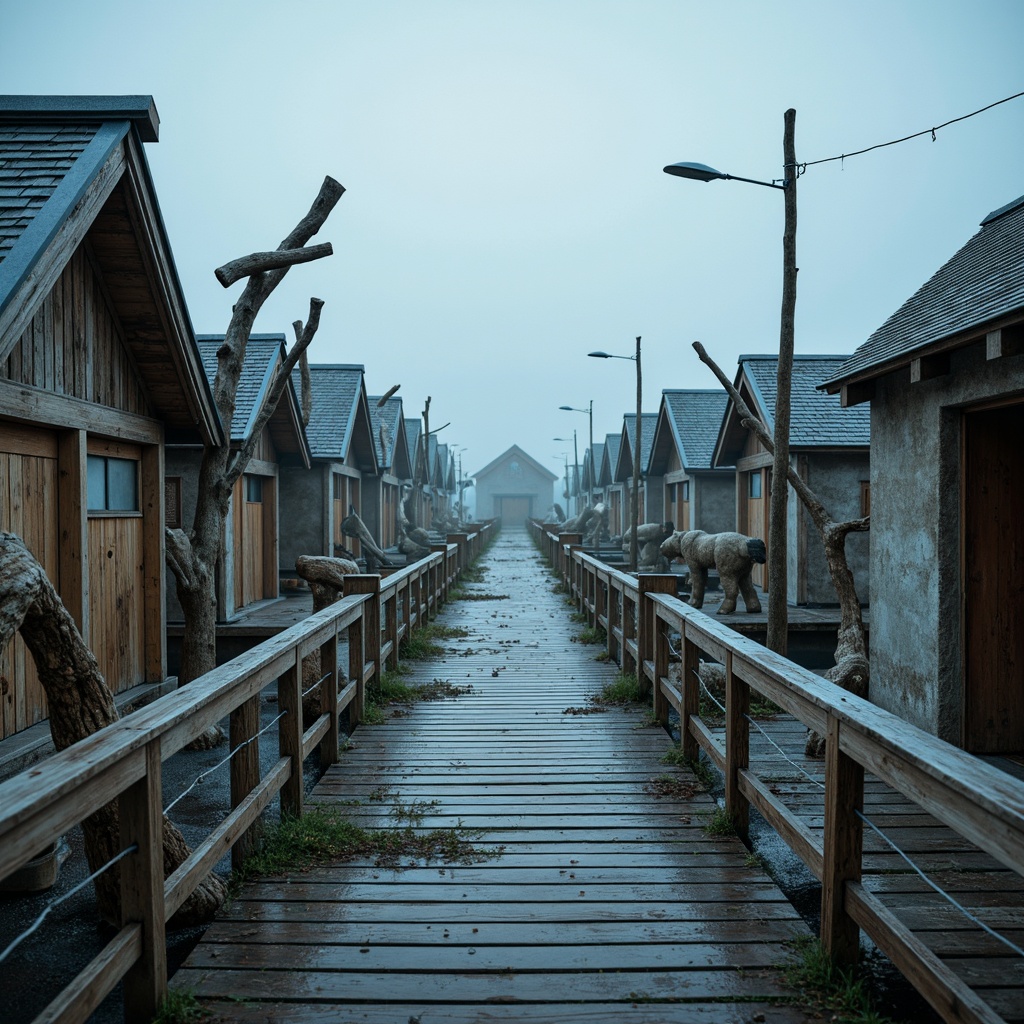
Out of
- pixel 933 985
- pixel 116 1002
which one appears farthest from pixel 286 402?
pixel 933 985

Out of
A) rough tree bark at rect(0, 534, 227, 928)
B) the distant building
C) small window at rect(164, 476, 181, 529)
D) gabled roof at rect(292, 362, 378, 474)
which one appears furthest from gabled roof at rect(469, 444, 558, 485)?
rough tree bark at rect(0, 534, 227, 928)


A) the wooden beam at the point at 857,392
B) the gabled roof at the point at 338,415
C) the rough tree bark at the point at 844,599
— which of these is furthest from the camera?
the gabled roof at the point at 338,415

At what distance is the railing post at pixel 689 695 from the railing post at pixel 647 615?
3.39ft

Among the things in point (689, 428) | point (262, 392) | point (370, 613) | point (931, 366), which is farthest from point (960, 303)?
point (689, 428)

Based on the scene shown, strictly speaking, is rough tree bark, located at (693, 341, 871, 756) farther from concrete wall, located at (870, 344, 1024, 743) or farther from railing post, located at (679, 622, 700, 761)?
railing post, located at (679, 622, 700, 761)

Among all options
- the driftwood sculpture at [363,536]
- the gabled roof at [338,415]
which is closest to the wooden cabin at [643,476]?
the gabled roof at [338,415]

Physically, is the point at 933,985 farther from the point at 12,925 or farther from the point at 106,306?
the point at 106,306

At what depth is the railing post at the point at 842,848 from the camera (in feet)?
10.1

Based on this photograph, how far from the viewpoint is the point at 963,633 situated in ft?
21.6

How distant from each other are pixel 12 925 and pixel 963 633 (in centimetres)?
625

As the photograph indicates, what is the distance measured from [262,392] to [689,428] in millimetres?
11867

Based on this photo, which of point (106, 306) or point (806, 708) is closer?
point (806, 708)

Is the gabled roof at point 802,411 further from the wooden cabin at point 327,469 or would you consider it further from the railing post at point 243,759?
the railing post at point 243,759

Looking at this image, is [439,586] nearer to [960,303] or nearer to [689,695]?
[689,695]
